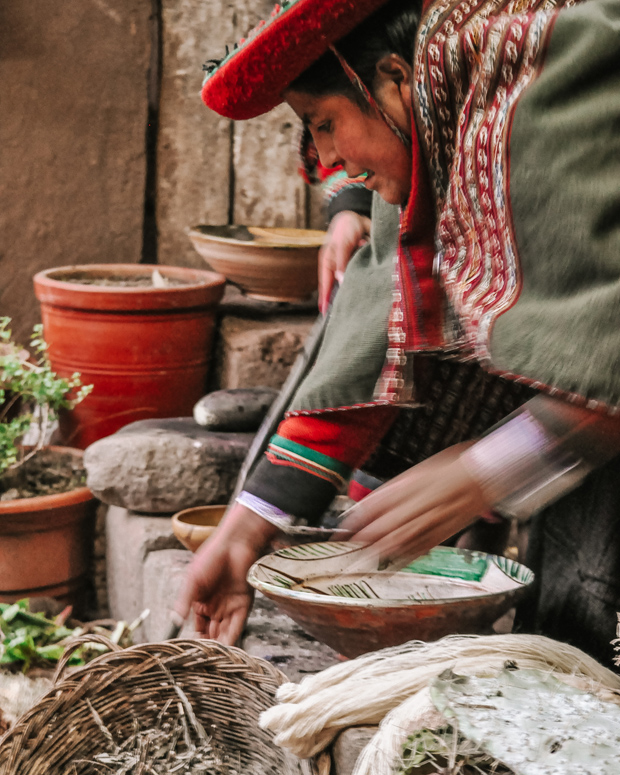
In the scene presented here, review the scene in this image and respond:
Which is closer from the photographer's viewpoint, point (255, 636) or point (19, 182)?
point (255, 636)

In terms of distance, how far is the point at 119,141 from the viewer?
329 centimetres

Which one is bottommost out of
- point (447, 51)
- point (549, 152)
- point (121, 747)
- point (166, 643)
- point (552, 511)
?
point (121, 747)

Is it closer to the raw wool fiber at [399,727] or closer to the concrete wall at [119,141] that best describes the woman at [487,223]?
the raw wool fiber at [399,727]

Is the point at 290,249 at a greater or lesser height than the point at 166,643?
greater

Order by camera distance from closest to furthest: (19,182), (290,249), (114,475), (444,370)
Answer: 1. (444,370)
2. (114,475)
3. (290,249)
4. (19,182)

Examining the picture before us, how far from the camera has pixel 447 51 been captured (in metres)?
1.00

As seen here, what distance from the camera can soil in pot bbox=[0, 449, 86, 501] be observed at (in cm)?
271

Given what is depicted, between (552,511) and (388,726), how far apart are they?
640 mm

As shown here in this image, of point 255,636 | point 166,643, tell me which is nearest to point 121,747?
point 166,643

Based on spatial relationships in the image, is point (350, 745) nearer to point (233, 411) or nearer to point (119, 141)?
point (233, 411)

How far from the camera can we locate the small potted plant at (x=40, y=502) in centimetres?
258

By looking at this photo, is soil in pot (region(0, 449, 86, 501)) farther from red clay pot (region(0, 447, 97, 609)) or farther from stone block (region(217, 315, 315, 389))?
stone block (region(217, 315, 315, 389))

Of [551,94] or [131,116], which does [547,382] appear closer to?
[551,94]

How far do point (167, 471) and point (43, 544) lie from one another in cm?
57
